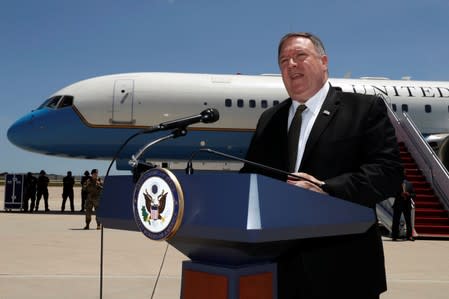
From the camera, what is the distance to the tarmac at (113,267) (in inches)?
228

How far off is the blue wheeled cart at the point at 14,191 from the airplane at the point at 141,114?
2.05m

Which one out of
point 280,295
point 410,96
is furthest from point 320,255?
point 410,96

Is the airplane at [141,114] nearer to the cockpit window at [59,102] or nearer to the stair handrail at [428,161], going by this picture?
the cockpit window at [59,102]

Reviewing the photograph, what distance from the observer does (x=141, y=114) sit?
54.6ft

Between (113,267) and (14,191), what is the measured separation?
12.8 m

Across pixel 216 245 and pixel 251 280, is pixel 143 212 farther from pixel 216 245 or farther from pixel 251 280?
pixel 251 280

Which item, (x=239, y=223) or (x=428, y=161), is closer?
(x=239, y=223)

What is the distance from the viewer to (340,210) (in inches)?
79.7

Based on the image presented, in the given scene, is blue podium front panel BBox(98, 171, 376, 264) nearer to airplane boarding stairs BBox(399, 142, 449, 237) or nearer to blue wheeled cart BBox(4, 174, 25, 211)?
airplane boarding stairs BBox(399, 142, 449, 237)

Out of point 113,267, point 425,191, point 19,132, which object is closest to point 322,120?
point 113,267

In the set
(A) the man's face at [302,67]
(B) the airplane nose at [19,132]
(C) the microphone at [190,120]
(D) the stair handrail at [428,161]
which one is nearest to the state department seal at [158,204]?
(C) the microphone at [190,120]

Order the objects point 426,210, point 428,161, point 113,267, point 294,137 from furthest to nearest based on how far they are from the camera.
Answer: point 428,161 < point 426,210 < point 113,267 < point 294,137

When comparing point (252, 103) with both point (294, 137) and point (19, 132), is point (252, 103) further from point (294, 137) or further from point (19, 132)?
point (294, 137)

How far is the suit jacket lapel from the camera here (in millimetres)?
2383
